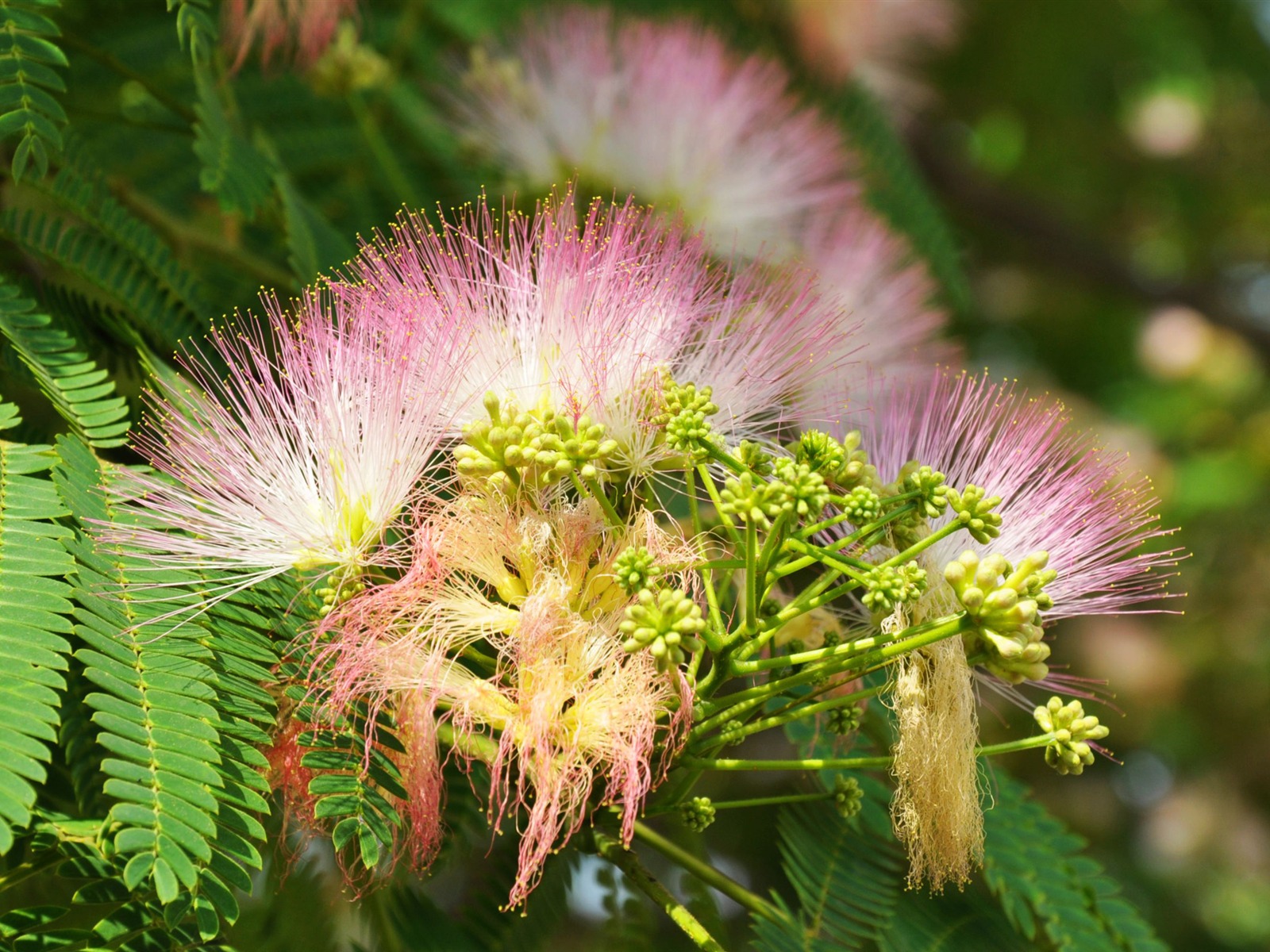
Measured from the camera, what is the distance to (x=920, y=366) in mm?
3008

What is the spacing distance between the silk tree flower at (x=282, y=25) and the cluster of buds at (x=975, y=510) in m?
1.97

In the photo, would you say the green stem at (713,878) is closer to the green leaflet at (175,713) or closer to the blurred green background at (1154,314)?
the green leaflet at (175,713)

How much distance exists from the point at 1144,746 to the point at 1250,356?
2.31 meters

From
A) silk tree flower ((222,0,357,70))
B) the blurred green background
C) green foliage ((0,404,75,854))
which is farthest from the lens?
the blurred green background

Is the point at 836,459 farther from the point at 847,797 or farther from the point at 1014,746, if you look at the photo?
the point at 847,797

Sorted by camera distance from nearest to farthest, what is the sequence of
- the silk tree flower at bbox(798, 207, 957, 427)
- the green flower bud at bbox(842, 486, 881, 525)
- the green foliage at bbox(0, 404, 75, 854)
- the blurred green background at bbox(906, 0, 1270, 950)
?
the green foliage at bbox(0, 404, 75, 854), the green flower bud at bbox(842, 486, 881, 525), the silk tree flower at bbox(798, 207, 957, 427), the blurred green background at bbox(906, 0, 1270, 950)

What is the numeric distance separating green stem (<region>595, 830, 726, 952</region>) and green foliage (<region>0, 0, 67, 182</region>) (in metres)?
1.34

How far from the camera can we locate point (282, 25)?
2.89 m

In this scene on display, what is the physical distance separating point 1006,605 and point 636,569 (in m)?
0.48

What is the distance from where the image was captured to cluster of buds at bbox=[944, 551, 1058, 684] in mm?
1521

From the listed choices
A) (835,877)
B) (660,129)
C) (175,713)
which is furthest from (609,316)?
(660,129)

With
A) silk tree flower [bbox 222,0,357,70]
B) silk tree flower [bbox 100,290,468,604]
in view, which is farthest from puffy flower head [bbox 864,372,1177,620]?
silk tree flower [bbox 222,0,357,70]

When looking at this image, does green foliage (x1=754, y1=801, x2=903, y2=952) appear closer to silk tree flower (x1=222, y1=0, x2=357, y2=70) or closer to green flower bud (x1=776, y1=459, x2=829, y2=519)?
green flower bud (x1=776, y1=459, x2=829, y2=519)

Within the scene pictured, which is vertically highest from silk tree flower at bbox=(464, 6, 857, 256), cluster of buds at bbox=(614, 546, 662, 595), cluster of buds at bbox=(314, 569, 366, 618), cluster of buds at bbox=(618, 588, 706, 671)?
silk tree flower at bbox=(464, 6, 857, 256)
